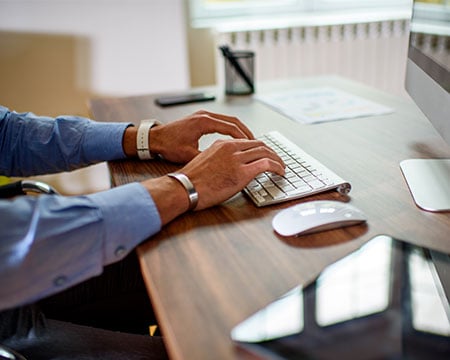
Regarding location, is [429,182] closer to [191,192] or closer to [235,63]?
[191,192]

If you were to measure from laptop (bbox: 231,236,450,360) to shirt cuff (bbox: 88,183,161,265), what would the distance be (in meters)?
0.23

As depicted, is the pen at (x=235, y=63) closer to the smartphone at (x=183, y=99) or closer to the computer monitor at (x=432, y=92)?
the smartphone at (x=183, y=99)

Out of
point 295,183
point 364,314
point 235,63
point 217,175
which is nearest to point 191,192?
point 217,175

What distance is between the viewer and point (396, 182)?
85cm

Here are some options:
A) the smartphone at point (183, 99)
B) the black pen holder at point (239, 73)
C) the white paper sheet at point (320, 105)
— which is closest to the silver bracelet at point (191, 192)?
the white paper sheet at point (320, 105)

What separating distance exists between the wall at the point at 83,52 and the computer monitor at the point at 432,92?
1.48 meters

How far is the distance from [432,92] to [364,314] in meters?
0.53

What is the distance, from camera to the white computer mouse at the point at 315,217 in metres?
0.68

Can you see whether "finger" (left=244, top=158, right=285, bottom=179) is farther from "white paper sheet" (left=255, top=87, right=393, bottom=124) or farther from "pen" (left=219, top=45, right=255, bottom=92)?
"pen" (left=219, top=45, right=255, bottom=92)

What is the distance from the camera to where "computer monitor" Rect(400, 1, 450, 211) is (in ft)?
2.59

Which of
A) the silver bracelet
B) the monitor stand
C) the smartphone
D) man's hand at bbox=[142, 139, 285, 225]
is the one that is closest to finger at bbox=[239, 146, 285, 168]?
man's hand at bbox=[142, 139, 285, 225]

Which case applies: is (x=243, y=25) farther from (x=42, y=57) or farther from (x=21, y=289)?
(x=21, y=289)

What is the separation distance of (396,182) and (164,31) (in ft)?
5.68

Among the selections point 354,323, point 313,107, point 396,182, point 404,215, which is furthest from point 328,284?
point 313,107
